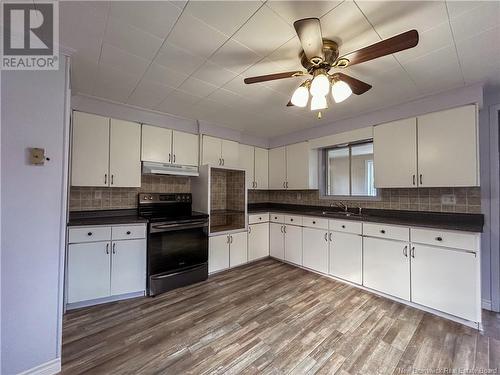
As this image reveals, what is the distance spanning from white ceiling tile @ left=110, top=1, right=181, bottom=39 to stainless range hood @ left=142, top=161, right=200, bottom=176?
1.74 metres

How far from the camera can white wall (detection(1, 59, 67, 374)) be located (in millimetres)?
1338

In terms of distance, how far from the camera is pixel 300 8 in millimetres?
1271

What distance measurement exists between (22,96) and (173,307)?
222 cm

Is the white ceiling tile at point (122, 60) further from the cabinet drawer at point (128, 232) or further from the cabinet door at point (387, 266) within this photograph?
the cabinet door at point (387, 266)

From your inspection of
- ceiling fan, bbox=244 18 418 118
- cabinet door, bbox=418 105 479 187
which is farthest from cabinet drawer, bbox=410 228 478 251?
ceiling fan, bbox=244 18 418 118

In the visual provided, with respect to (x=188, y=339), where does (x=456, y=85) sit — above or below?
above

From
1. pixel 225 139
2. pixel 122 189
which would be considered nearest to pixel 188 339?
pixel 122 189

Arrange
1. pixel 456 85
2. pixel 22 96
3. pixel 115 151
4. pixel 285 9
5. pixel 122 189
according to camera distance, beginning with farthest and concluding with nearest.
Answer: pixel 122 189, pixel 115 151, pixel 456 85, pixel 22 96, pixel 285 9

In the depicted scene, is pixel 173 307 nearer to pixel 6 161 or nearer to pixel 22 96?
pixel 6 161

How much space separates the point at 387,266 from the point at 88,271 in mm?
3361

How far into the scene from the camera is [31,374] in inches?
54.9

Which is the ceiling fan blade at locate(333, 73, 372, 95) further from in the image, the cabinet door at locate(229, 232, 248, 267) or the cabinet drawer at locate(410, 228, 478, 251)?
the cabinet door at locate(229, 232, 248, 267)

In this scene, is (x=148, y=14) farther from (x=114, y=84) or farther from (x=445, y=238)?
(x=445, y=238)

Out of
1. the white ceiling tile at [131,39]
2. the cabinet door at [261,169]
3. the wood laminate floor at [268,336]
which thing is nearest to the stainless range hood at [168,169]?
the cabinet door at [261,169]
